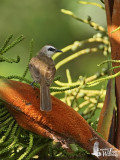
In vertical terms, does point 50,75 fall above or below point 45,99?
above

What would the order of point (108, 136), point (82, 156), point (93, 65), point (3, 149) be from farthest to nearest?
point (93, 65) → point (108, 136) → point (82, 156) → point (3, 149)

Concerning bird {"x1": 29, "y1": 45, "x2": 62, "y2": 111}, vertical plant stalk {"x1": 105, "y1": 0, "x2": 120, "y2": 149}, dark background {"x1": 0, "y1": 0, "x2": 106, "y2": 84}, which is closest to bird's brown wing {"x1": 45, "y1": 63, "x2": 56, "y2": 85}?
bird {"x1": 29, "y1": 45, "x2": 62, "y2": 111}

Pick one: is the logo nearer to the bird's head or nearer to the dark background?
the bird's head

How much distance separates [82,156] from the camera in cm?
144

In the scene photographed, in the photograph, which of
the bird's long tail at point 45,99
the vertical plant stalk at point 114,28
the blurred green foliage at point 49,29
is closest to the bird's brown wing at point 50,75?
the bird's long tail at point 45,99

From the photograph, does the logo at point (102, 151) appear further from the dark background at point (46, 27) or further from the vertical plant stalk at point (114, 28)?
the dark background at point (46, 27)

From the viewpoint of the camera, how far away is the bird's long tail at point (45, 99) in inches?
48.6

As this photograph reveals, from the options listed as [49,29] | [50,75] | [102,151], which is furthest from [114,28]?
[49,29]

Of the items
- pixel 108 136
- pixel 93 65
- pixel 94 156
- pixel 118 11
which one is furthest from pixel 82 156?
pixel 93 65

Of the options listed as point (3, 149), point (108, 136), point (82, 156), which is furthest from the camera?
point (108, 136)

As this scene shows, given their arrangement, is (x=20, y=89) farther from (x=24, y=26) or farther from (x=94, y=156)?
(x=24, y=26)

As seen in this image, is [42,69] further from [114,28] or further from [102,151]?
[102,151]

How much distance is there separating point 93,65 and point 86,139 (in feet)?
9.74

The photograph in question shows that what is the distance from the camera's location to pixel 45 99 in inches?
50.6
